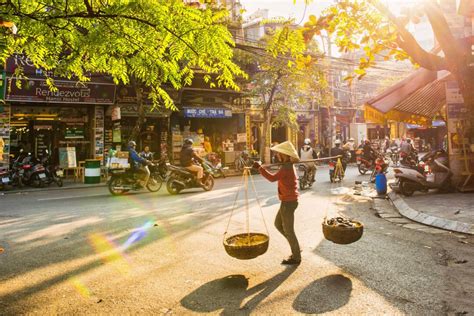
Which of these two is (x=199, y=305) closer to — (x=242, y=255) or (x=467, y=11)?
(x=242, y=255)

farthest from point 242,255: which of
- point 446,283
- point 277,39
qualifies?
point 277,39

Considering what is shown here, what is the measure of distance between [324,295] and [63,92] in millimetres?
16646

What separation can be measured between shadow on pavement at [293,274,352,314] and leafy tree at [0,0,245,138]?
3.00m

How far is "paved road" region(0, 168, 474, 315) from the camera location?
370 cm

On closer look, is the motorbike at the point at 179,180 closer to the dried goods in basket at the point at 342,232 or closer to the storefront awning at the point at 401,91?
the storefront awning at the point at 401,91

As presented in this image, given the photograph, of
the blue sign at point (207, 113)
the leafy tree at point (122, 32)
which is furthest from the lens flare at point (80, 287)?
the blue sign at point (207, 113)

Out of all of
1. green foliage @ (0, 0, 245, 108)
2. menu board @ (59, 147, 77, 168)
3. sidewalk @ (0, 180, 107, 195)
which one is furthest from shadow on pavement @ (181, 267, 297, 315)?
menu board @ (59, 147, 77, 168)

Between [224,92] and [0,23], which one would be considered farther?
[224,92]

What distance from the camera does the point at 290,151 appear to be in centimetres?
504

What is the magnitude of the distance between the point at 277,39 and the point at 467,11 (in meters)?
8.79

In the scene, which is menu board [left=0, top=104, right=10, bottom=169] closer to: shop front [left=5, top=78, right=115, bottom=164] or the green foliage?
shop front [left=5, top=78, right=115, bottom=164]

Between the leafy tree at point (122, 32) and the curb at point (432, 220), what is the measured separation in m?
5.00

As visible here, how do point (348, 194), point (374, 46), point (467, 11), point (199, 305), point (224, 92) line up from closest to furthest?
point (199, 305)
point (374, 46)
point (467, 11)
point (348, 194)
point (224, 92)

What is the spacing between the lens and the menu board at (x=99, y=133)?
757 inches
